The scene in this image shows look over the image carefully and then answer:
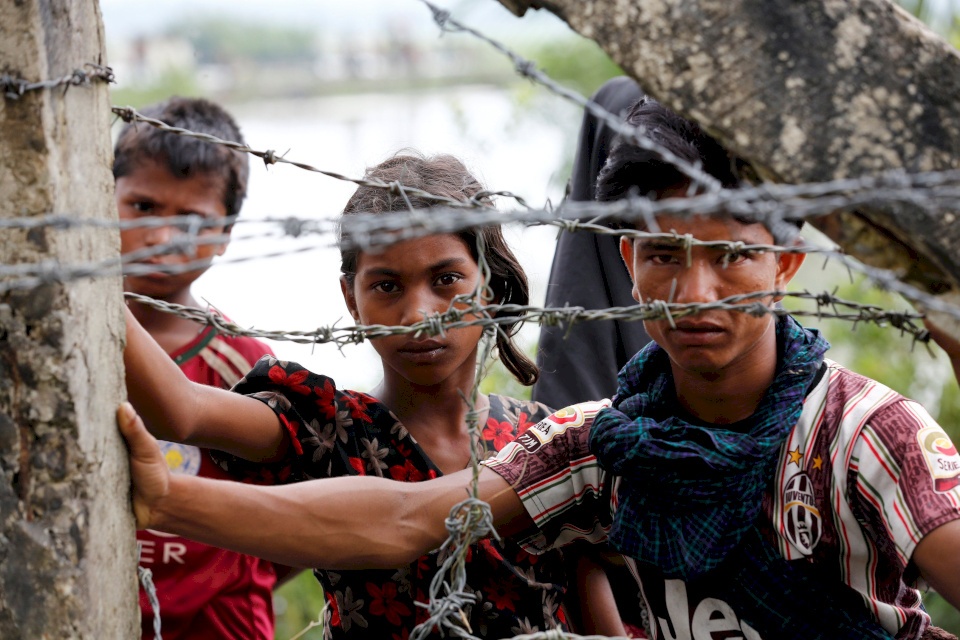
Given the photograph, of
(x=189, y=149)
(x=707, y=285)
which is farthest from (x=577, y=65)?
(x=707, y=285)

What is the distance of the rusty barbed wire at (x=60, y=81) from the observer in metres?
1.29

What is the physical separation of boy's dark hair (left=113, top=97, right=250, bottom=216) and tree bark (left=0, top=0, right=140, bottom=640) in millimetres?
1341

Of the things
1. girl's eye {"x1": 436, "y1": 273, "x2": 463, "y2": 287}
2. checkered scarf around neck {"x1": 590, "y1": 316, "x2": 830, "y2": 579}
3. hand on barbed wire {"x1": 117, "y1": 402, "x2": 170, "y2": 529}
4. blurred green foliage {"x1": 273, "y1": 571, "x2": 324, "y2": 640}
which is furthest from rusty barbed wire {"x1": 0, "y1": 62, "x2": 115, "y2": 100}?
blurred green foliage {"x1": 273, "y1": 571, "x2": 324, "y2": 640}

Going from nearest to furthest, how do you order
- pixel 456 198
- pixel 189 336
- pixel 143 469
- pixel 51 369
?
pixel 51 369 → pixel 143 469 → pixel 456 198 → pixel 189 336

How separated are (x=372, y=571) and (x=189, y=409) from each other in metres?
0.52

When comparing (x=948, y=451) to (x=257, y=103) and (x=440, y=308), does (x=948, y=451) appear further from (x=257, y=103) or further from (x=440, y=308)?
(x=257, y=103)

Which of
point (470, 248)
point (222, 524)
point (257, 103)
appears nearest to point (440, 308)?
point (470, 248)

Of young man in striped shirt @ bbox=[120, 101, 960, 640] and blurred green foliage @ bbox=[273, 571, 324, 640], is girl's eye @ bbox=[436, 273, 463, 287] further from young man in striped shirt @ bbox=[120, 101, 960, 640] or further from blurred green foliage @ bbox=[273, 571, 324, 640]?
blurred green foliage @ bbox=[273, 571, 324, 640]

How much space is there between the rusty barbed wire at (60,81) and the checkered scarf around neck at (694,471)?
0.93 metres

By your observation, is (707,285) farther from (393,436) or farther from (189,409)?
(189,409)

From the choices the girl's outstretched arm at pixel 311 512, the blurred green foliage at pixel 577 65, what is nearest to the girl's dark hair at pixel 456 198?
the girl's outstretched arm at pixel 311 512

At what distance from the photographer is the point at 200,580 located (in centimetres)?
239

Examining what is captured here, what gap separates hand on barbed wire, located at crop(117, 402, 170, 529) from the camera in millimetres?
1387

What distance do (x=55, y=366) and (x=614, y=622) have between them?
121cm
